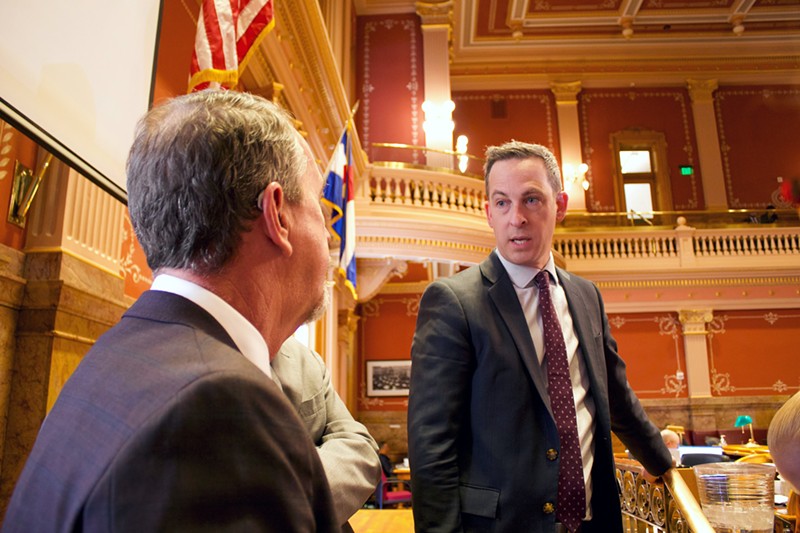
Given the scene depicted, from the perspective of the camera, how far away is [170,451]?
56cm

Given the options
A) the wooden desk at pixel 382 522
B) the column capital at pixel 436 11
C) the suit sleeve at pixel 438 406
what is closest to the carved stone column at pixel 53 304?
the suit sleeve at pixel 438 406

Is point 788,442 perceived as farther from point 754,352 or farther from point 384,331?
point 754,352

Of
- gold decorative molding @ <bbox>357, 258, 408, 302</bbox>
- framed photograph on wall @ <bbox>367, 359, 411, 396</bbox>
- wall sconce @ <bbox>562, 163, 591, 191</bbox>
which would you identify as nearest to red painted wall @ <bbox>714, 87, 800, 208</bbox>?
wall sconce @ <bbox>562, 163, 591, 191</bbox>

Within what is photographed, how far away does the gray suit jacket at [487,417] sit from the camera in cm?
143

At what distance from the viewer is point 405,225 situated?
773cm

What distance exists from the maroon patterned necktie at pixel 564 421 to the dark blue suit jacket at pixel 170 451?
98 centimetres

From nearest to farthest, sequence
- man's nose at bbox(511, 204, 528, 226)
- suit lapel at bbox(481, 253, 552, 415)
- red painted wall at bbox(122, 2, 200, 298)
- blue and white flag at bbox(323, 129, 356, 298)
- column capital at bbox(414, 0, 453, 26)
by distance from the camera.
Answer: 1. suit lapel at bbox(481, 253, 552, 415)
2. man's nose at bbox(511, 204, 528, 226)
3. red painted wall at bbox(122, 2, 200, 298)
4. blue and white flag at bbox(323, 129, 356, 298)
5. column capital at bbox(414, 0, 453, 26)

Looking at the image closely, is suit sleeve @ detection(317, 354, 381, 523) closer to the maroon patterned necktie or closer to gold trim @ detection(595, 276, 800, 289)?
the maroon patterned necktie

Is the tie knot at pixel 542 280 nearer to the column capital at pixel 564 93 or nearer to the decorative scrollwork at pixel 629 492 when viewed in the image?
the decorative scrollwork at pixel 629 492

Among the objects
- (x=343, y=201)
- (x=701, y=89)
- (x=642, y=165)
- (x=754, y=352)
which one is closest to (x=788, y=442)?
(x=343, y=201)

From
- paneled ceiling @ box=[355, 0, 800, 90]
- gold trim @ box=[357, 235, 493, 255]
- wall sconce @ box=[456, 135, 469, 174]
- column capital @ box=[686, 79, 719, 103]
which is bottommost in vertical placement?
gold trim @ box=[357, 235, 493, 255]

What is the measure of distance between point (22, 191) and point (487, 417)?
62.9 inches

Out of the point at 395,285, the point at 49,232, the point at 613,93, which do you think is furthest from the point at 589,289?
the point at 613,93

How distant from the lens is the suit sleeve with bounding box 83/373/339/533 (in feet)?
1.79
